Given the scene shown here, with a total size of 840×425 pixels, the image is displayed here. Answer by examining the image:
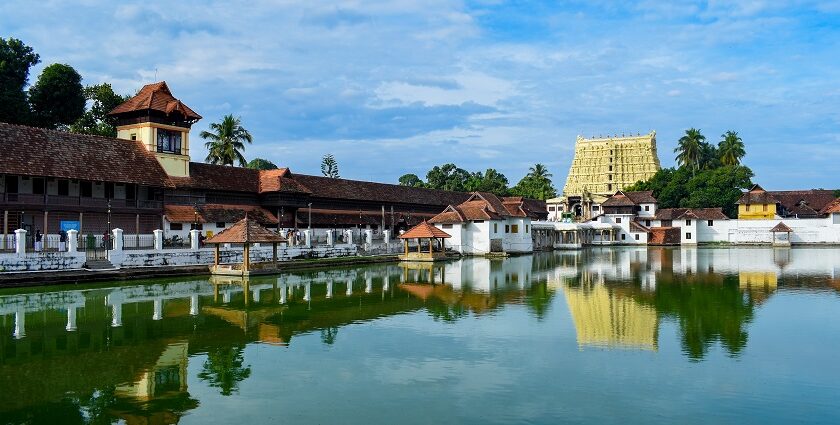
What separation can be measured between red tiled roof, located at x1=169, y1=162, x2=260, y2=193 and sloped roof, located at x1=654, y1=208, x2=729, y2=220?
40.6m

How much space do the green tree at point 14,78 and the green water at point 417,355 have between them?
63.0 feet

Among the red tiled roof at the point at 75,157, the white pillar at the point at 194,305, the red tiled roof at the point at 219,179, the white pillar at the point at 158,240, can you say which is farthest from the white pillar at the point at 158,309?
the red tiled roof at the point at 219,179

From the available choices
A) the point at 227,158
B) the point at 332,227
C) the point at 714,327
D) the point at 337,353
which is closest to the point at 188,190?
the point at 332,227

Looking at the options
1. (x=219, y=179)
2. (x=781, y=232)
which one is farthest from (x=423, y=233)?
(x=781, y=232)

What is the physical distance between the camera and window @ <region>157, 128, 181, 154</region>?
32438 mm

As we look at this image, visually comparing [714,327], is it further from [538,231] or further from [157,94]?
[538,231]

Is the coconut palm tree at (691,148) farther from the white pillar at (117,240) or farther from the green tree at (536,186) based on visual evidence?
the white pillar at (117,240)

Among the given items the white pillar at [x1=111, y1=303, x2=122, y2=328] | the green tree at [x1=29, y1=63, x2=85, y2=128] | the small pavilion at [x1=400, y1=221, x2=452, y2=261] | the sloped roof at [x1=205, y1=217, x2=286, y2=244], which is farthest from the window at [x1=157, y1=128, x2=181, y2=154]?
the white pillar at [x1=111, y1=303, x2=122, y2=328]

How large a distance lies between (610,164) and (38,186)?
74349 mm

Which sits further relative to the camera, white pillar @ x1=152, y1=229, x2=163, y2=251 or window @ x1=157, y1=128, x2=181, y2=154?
window @ x1=157, y1=128, x2=181, y2=154

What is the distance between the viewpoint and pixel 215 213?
108 feet

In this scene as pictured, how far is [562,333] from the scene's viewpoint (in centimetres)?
1384

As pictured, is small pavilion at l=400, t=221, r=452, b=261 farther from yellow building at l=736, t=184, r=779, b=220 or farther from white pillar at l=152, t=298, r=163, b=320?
yellow building at l=736, t=184, r=779, b=220

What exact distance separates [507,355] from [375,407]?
3.69 metres
